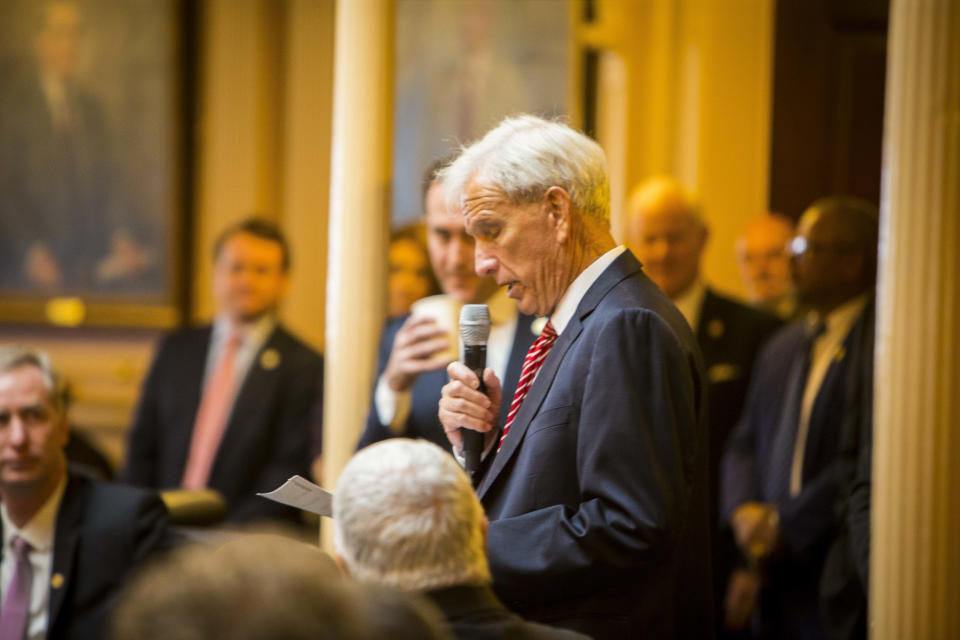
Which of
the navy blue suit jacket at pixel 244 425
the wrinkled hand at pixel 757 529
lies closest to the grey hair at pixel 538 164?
the wrinkled hand at pixel 757 529

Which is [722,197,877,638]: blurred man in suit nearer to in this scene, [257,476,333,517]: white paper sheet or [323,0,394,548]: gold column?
[323,0,394,548]: gold column

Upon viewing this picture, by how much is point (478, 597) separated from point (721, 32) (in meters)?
5.39

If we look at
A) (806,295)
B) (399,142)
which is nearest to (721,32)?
(399,142)

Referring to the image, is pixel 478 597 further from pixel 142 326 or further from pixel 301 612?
pixel 142 326

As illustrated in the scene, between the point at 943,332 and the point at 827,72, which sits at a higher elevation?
the point at 827,72

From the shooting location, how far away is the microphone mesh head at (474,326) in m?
2.24

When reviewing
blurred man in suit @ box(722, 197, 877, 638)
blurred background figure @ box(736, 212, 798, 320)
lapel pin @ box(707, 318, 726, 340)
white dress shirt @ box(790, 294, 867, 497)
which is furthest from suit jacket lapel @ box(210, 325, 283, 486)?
blurred background figure @ box(736, 212, 798, 320)

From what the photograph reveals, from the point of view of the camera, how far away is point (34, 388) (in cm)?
316

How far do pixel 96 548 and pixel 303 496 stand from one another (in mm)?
1267

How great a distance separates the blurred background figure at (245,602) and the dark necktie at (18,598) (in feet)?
6.95

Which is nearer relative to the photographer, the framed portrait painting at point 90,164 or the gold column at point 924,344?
the gold column at point 924,344

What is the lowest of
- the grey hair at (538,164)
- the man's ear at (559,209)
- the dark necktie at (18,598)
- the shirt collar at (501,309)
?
the dark necktie at (18,598)

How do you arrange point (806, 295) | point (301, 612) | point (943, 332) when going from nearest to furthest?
point (301, 612) < point (943, 332) < point (806, 295)

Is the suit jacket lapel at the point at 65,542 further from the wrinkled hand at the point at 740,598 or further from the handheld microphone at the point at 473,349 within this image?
the wrinkled hand at the point at 740,598
